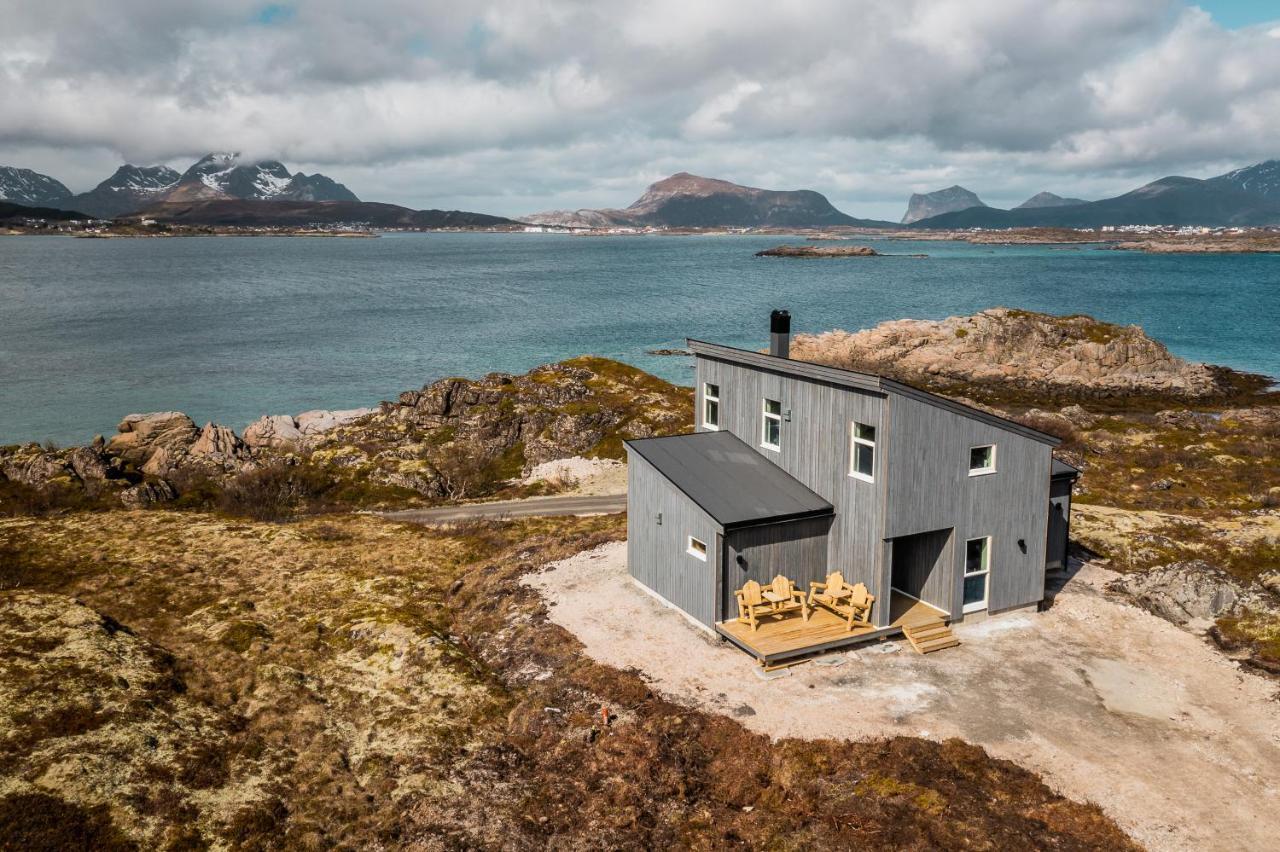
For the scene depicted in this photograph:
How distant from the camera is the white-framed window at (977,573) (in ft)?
78.2

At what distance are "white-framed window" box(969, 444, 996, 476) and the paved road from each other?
19.5m

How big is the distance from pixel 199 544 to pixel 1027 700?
29.3m

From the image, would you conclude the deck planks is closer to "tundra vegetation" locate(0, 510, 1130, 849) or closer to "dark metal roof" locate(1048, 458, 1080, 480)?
"tundra vegetation" locate(0, 510, 1130, 849)

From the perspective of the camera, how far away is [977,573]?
23.8 meters

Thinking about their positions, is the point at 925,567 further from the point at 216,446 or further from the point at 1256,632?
the point at 216,446

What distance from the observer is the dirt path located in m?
16.4

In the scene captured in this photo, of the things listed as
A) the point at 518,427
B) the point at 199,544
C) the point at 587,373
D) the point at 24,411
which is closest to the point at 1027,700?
the point at 199,544

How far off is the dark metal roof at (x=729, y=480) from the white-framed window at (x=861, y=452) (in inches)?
57.2

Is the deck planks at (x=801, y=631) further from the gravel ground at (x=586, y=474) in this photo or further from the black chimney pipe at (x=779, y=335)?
the gravel ground at (x=586, y=474)

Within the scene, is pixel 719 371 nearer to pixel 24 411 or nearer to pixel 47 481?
pixel 47 481

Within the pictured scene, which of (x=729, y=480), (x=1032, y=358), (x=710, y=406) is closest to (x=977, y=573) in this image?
(x=729, y=480)

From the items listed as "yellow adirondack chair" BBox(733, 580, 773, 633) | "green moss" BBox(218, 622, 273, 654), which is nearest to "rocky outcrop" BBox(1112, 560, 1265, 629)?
"yellow adirondack chair" BBox(733, 580, 773, 633)

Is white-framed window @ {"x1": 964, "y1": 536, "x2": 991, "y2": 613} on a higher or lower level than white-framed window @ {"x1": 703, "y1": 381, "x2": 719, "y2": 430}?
lower

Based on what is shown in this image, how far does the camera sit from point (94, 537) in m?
33.3
